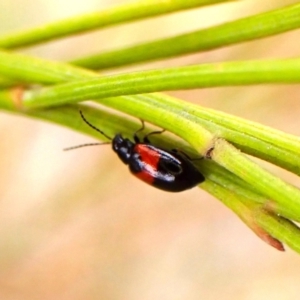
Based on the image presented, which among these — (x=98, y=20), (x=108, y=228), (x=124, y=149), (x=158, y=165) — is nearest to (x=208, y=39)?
(x=98, y=20)

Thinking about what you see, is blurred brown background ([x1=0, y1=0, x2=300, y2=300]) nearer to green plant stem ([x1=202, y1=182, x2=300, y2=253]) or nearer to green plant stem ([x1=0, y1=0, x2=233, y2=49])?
green plant stem ([x1=0, y1=0, x2=233, y2=49])

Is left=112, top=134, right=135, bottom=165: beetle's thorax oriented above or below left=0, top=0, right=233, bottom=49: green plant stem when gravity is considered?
above

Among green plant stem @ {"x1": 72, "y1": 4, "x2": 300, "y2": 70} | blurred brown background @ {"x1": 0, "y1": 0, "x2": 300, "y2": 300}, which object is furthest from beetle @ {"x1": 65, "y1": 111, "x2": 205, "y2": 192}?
blurred brown background @ {"x1": 0, "y1": 0, "x2": 300, "y2": 300}

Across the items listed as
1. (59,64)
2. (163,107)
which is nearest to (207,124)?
(163,107)

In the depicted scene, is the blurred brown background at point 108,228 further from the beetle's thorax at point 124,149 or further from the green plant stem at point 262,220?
the green plant stem at point 262,220

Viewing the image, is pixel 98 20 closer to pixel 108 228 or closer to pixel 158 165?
pixel 158 165

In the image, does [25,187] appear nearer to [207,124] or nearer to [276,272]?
[276,272]

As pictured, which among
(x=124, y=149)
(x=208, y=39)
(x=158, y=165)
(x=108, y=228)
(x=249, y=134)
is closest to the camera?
(x=249, y=134)
